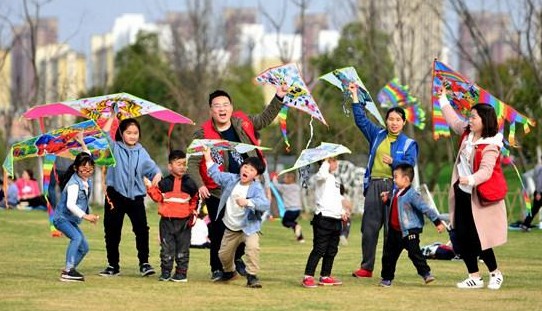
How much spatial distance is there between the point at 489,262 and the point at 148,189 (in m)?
3.48

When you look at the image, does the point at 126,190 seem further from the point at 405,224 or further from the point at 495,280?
the point at 495,280

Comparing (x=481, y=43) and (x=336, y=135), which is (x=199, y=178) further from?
(x=481, y=43)

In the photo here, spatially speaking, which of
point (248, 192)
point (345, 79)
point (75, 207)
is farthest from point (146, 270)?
point (345, 79)

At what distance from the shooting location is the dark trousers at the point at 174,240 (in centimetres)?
1277

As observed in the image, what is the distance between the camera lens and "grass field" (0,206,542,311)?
10.7 m

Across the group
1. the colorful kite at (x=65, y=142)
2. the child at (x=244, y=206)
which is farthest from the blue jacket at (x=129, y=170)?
the child at (x=244, y=206)

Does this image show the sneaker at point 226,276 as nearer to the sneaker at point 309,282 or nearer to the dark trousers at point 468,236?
the sneaker at point 309,282

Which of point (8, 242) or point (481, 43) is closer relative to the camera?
point (8, 242)

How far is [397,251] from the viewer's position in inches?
493

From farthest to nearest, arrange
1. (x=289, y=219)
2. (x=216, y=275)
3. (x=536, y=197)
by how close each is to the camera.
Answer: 1. (x=536, y=197)
2. (x=289, y=219)
3. (x=216, y=275)

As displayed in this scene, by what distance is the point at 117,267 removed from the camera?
13.4 metres

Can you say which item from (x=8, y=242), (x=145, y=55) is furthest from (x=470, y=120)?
(x=145, y=55)

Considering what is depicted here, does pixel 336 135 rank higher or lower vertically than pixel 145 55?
lower

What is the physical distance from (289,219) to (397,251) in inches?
416
